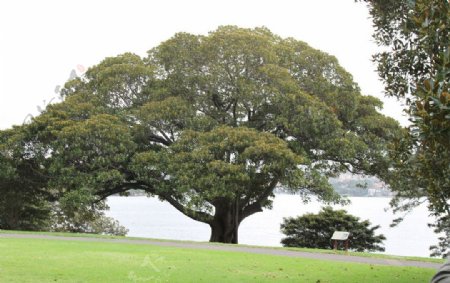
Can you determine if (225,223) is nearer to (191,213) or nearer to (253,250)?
(191,213)

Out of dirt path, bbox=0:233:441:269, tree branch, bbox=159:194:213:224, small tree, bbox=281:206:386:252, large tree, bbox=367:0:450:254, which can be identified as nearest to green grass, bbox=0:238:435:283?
dirt path, bbox=0:233:441:269

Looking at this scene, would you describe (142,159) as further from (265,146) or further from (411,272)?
(411,272)

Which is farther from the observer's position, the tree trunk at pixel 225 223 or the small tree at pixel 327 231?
the small tree at pixel 327 231

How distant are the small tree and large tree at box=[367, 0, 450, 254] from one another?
1849cm

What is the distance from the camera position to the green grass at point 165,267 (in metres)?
10.7

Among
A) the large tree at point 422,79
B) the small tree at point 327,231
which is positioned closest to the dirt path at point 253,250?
the large tree at point 422,79

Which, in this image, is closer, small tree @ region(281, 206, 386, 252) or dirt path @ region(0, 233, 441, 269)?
dirt path @ region(0, 233, 441, 269)

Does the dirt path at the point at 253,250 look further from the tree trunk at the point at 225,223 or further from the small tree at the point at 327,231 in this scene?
the small tree at the point at 327,231

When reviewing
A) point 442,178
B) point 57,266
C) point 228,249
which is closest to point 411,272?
point 228,249

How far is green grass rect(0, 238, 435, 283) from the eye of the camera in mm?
10664

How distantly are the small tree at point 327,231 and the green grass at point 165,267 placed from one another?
11.7 metres

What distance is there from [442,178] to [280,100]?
15.1 metres

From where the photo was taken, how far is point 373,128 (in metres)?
23.6

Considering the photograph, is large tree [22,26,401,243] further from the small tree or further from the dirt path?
the small tree
